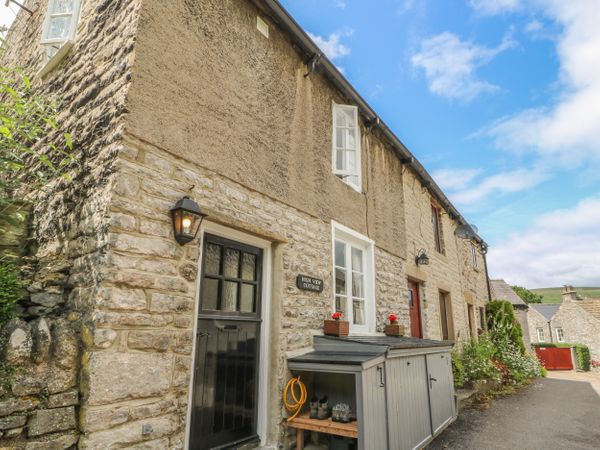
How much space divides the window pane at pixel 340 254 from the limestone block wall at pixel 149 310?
200 centimetres

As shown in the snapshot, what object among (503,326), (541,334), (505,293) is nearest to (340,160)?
(503,326)

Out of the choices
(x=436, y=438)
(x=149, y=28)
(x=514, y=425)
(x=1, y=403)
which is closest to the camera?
(x=1, y=403)

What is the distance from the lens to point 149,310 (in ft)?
10.3

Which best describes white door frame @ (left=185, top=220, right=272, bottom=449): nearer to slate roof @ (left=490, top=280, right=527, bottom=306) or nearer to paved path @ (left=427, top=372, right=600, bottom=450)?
paved path @ (left=427, top=372, right=600, bottom=450)

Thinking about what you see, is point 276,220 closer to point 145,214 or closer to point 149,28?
point 145,214

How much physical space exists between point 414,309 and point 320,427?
5.23 metres

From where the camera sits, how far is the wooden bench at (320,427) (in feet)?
12.8

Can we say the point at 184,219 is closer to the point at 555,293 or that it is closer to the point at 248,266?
the point at 248,266

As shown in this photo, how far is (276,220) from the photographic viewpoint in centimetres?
472

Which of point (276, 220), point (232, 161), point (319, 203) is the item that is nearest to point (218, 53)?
point (232, 161)

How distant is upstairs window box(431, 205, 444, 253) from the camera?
11009 mm

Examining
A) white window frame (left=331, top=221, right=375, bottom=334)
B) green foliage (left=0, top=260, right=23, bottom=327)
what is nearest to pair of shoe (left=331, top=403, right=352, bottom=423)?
white window frame (left=331, top=221, right=375, bottom=334)

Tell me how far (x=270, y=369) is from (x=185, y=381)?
1.25m

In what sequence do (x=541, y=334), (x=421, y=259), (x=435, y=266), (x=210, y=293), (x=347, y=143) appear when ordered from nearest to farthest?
(x=210, y=293) → (x=347, y=143) → (x=421, y=259) → (x=435, y=266) → (x=541, y=334)
